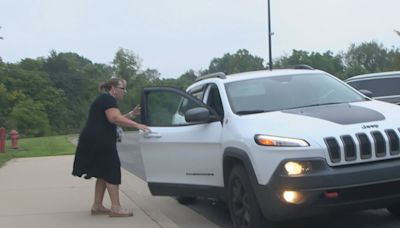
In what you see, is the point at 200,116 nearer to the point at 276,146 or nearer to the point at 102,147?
the point at 276,146

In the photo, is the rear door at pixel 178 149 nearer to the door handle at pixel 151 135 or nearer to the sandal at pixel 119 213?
the door handle at pixel 151 135

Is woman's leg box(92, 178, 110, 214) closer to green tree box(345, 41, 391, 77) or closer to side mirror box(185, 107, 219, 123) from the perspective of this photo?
side mirror box(185, 107, 219, 123)

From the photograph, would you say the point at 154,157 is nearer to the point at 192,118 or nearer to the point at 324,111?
the point at 192,118

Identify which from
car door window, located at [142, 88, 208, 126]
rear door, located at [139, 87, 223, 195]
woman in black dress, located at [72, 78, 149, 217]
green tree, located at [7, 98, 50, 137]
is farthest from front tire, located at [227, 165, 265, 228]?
green tree, located at [7, 98, 50, 137]

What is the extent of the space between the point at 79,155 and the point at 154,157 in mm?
994

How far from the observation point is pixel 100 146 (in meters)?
7.63

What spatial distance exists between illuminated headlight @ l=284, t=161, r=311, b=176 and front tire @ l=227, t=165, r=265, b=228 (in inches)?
21.2

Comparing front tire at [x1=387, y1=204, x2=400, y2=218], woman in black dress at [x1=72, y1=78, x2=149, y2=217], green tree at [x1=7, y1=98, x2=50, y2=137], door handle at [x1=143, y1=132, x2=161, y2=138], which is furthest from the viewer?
green tree at [x1=7, y1=98, x2=50, y2=137]

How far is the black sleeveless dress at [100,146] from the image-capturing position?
764 centimetres

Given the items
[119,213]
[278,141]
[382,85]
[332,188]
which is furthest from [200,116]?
[382,85]

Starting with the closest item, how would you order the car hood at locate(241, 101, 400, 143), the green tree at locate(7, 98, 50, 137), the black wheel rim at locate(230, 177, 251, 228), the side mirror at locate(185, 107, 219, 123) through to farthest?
the car hood at locate(241, 101, 400, 143)
the black wheel rim at locate(230, 177, 251, 228)
the side mirror at locate(185, 107, 219, 123)
the green tree at locate(7, 98, 50, 137)

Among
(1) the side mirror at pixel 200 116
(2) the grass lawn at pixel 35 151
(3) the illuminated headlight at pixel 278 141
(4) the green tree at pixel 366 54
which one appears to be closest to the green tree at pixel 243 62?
(2) the grass lawn at pixel 35 151

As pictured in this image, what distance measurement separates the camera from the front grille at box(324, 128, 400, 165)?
546 centimetres

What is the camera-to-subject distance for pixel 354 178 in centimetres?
543
